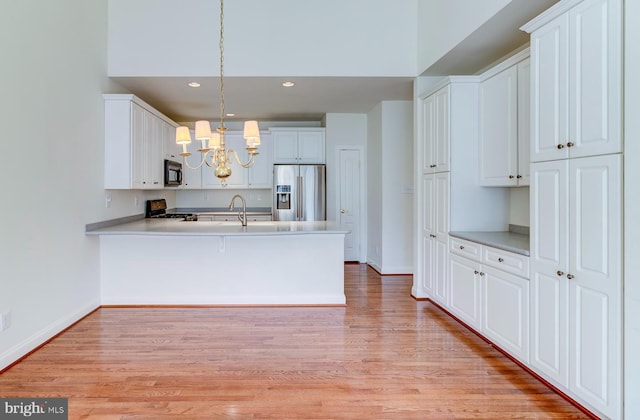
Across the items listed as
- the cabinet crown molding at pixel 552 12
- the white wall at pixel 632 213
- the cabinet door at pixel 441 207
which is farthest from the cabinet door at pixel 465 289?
the cabinet crown molding at pixel 552 12

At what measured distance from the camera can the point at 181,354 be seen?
9.68 feet

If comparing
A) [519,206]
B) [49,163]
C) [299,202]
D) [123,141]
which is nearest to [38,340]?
[49,163]

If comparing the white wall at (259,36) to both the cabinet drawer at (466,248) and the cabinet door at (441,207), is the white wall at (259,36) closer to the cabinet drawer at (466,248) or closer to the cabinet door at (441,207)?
the cabinet door at (441,207)

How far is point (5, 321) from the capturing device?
8.89 ft

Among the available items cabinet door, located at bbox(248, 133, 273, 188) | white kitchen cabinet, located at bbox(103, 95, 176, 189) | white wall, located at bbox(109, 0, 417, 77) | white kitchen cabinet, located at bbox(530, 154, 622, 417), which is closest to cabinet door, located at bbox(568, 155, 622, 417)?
white kitchen cabinet, located at bbox(530, 154, 622, 417)

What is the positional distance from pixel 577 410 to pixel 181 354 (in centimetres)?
261

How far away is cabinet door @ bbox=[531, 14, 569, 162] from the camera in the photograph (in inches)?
87.3

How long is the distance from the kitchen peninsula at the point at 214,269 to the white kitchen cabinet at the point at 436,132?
1252 millimetres

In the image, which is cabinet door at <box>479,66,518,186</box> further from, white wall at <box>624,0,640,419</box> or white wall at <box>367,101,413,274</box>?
white wall at <box>367,101,413,274</box>

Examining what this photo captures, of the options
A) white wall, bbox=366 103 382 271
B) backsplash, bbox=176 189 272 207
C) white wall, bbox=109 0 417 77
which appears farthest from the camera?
backsplash, bbox=176 189 272 207

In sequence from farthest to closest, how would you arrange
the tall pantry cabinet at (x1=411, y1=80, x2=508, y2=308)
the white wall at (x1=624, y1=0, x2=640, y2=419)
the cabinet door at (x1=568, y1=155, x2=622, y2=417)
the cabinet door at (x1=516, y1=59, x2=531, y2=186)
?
the tall pantry cabinet at (x1=411, y1=80, x2=508, y2=308) → the cabinet door at (x1=516, y1=59, x2=531, y2=186) → the cabinet door at (x1=568, y1=155, x2=622, y2=417) → the white wall at (x1=624, y1=0, x2=640, y2=419)

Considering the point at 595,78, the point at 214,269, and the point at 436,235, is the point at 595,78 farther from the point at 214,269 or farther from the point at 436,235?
the point at 214,269

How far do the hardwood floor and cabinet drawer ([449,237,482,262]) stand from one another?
2.29 feet

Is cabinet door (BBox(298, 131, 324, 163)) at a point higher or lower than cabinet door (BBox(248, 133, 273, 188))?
higher
